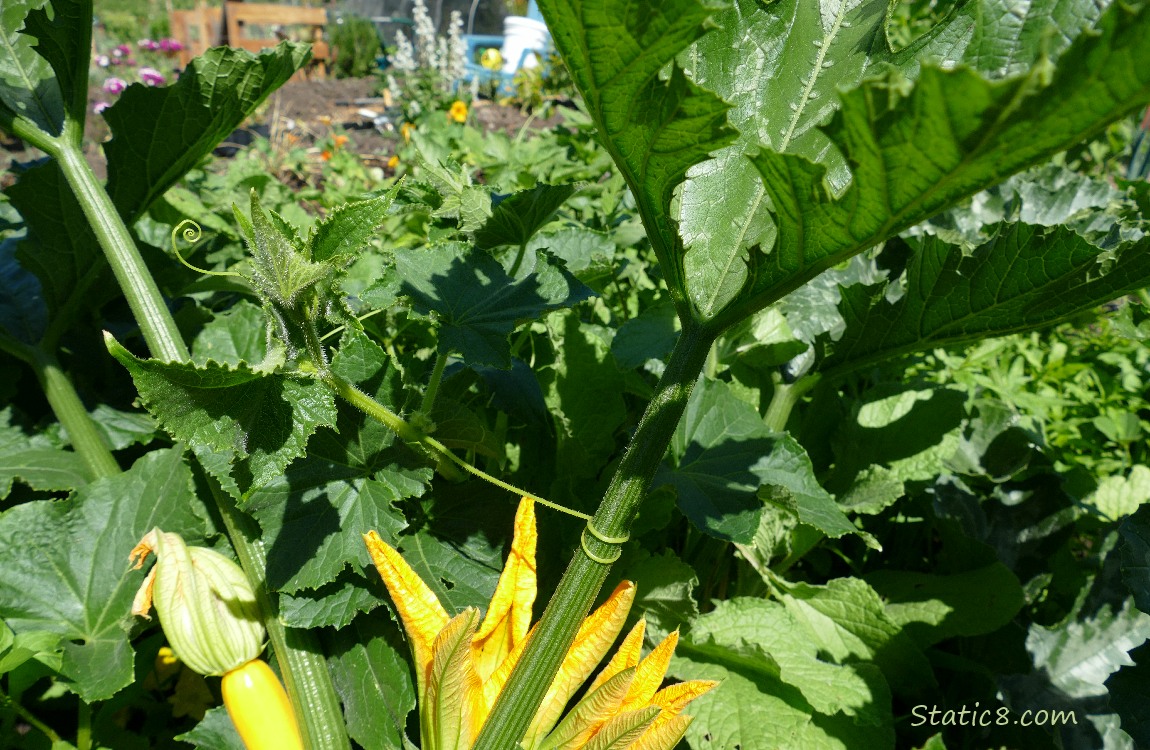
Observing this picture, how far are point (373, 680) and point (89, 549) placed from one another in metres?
0.61

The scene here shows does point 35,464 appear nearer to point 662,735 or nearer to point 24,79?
point 24,79

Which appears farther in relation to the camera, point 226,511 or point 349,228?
point 226,511

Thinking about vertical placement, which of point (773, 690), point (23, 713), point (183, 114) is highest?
point (183, 114)

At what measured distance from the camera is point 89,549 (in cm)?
152

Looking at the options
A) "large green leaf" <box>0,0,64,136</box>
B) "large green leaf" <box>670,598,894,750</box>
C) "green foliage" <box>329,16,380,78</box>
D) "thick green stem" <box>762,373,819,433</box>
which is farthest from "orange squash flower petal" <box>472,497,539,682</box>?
"green foliage" <box>329,16,380,78</box>

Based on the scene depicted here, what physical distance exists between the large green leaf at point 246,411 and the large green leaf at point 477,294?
269mm

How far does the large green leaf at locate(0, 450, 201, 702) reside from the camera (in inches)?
56.8

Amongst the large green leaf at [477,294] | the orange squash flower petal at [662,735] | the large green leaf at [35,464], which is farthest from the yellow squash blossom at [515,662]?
the large green leaf at [35,464]

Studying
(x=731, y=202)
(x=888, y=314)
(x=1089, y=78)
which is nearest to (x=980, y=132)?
(x=1089, y=78)

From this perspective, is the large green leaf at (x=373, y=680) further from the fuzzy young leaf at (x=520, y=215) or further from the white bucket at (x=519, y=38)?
the white bucket at (x=519, y=38)

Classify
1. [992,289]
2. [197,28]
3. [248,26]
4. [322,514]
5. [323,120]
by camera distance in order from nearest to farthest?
[992,289]
[322,514]
[323,120]
[197,28]
[248,26]

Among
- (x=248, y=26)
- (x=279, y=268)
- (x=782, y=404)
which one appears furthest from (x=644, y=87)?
(x=248, y=26)

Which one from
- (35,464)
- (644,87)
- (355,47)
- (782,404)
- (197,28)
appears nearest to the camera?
(644,87)

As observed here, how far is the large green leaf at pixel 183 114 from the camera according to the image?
4.89 feet
